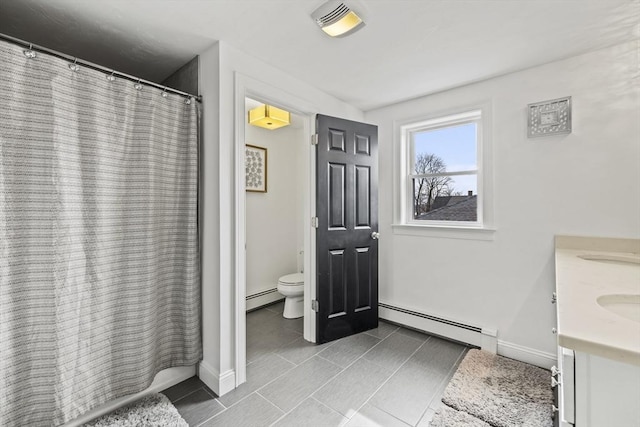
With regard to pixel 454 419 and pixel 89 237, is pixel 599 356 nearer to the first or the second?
pixel 454 419

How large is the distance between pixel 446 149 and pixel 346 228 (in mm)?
1260

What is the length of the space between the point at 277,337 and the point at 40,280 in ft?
5.97

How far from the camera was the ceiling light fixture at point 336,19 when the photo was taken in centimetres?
146

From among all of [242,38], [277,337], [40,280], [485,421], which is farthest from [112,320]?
[485,421]

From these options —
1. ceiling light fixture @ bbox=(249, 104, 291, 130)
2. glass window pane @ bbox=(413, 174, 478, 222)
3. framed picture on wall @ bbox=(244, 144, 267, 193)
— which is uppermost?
ceiling light fixture @ bbox=(249, 104, 291, 130)

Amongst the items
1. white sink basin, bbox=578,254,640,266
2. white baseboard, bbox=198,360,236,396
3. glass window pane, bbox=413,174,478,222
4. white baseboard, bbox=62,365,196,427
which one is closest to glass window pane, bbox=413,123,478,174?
glass window pane, bbox=413,174,478,222

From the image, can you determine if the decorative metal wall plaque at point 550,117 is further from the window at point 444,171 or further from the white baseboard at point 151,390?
the white baseboard at point 151,390

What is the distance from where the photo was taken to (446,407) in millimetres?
1696

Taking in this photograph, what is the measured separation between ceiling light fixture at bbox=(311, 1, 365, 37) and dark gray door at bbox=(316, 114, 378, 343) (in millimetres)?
869

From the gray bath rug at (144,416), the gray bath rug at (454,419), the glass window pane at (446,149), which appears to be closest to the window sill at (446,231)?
the glass window pane at (446,149)

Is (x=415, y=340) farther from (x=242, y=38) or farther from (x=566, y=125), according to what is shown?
(x=242, y=38)

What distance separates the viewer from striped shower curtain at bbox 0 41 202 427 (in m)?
1.31

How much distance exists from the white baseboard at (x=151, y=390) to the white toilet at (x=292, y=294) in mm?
1209

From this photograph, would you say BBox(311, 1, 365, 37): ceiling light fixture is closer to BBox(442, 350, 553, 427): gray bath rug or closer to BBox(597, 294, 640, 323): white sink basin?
BBox(597, 294, 640, 323): white sink basin
